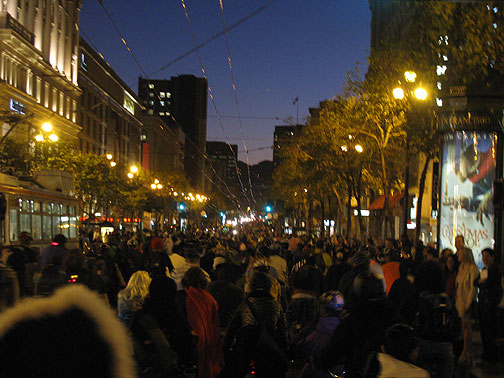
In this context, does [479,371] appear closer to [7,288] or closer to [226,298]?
[226,298]

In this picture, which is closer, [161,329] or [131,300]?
[161,329]

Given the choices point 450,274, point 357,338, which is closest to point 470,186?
point 450,274

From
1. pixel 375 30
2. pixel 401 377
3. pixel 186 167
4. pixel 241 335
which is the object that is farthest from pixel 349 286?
pixel 186 167

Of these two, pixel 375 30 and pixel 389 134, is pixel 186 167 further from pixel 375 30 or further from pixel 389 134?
pixel 389 134

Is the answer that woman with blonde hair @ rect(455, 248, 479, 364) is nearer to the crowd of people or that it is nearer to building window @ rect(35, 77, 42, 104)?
the crowd of people

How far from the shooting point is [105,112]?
78625 mm

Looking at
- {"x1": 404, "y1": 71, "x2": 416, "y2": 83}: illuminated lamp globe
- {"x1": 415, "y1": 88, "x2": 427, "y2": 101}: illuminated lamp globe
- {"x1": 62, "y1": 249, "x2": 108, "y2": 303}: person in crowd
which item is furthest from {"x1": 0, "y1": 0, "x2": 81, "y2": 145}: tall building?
{"x1": 62, "y1": 249, "x2": 108, "y2": 303}: person in crowd

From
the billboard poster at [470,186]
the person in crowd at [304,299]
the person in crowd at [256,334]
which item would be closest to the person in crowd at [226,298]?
the person in crowd at [304,299]

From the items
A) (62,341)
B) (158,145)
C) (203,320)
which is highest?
(158,145)

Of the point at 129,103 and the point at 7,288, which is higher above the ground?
the point at 129,103

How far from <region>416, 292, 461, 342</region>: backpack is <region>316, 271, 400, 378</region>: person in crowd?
117cm

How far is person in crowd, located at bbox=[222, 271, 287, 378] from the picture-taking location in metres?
5.81

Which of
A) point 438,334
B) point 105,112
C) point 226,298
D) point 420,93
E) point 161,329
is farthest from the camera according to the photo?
point 105,112

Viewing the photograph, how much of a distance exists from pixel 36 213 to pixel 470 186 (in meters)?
14.2
